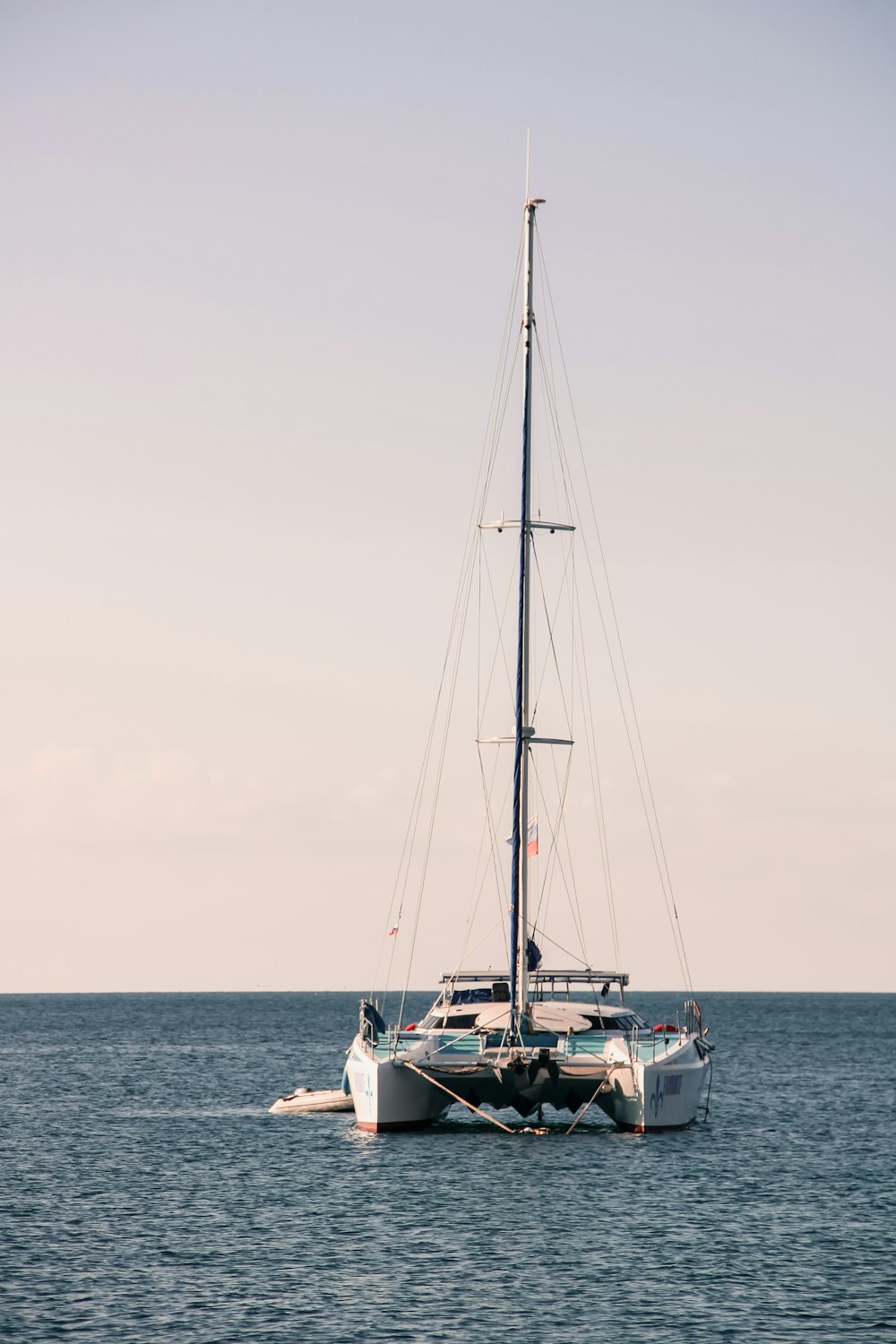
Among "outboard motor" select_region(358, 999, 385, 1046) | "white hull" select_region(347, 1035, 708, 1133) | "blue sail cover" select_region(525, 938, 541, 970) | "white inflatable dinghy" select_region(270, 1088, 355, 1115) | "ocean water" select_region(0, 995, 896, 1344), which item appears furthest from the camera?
"white inflatable dinghy" select_region(270, 1088, 355, 1115)

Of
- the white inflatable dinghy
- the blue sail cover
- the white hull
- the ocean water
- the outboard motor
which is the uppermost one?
the blue sail cover

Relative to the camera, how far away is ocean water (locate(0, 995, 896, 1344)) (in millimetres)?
24625

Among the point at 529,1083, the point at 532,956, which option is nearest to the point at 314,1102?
the point at 532,956

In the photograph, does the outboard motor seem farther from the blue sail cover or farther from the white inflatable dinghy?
the white inflatable dinghy

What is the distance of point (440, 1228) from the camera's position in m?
31.1

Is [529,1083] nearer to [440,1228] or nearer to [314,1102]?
[440,1228]

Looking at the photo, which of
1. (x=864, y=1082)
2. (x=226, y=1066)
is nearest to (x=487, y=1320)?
(x=864, y=1082)

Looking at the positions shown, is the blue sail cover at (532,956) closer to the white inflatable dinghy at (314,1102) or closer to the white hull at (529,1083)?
the white hull at (529,1083)

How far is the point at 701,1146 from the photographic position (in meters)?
42.6

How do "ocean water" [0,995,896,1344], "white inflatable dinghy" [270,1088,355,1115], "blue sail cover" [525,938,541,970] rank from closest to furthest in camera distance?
"ocean water" [0,995,896,1344] < "blue sail cover" [525,938,541,970] < "white inflatable dinghy" [270,1088,355,1115]

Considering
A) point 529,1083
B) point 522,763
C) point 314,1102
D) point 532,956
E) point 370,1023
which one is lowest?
point 314,1102

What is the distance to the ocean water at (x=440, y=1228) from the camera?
24625 millimetres

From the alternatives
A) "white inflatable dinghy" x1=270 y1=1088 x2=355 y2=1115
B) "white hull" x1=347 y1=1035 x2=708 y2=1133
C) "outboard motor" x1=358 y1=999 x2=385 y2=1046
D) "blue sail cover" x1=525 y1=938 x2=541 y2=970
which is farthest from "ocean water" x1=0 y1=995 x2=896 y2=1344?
"blue sail cover" x1=525 y1=938 x2=541 y2=970

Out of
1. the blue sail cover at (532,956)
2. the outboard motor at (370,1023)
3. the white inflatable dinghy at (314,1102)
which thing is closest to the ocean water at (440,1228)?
the white inflatable dinghy at (314,1102)
